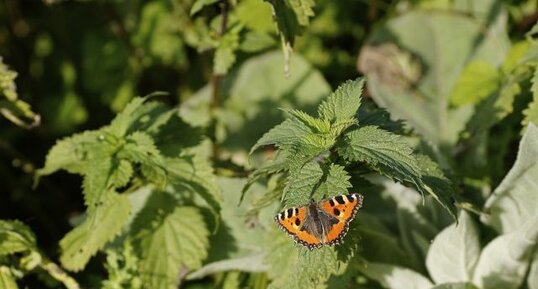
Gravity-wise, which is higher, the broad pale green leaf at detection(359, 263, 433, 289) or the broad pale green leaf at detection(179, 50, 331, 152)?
the broad pale green leaf at detection(179, 50, 331, 152)

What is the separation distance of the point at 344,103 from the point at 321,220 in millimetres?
372

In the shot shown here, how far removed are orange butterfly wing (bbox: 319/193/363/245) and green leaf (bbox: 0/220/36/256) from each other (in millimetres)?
1056

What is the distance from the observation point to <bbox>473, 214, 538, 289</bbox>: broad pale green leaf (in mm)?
2094

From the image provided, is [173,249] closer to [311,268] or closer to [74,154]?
[74,154]

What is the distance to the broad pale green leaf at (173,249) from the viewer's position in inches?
88.0

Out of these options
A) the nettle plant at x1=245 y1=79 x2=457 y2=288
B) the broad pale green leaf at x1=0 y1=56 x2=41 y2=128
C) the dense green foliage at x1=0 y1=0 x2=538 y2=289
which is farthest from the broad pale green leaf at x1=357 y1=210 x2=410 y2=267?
the broad pale green leaf at x1=0 y1=56 x2=41 y2=128

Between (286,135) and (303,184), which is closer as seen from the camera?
(303,184)

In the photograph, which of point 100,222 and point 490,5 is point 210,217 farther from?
point 490,5

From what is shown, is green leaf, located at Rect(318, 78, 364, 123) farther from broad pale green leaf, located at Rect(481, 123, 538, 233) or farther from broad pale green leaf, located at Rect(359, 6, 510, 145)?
broad pale green leaf, located at Rect(359, 6, 510, 145)

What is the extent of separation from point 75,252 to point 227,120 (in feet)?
2.95

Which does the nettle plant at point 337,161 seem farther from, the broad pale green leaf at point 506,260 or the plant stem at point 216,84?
the plant stem at point 216,84

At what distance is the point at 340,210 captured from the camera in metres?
1.56

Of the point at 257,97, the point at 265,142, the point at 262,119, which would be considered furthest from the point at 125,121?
the point at 257,97

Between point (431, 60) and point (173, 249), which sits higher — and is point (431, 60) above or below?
below
